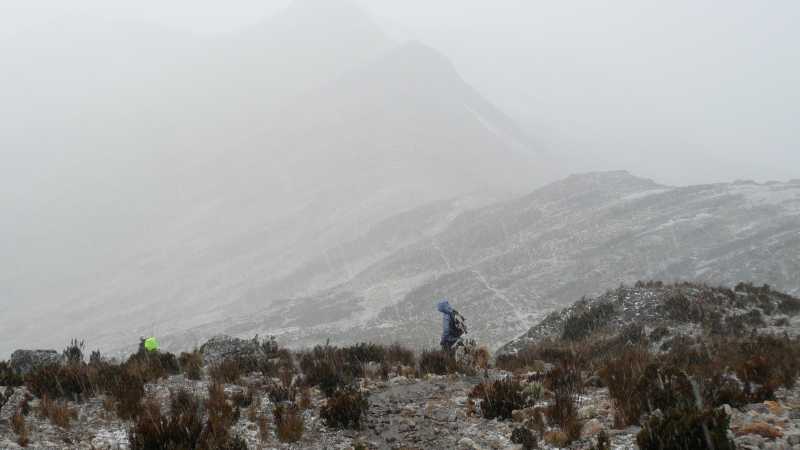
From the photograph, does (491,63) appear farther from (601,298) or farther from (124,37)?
(601,298)

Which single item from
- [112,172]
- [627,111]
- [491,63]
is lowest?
[112,172]

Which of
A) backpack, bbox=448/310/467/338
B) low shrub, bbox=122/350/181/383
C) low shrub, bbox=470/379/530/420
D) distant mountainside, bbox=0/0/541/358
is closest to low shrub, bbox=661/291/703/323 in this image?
backpack, bbox=448/310/467/338

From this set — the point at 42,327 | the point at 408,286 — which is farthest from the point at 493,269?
the point at 42,327

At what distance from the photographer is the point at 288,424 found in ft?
25.1

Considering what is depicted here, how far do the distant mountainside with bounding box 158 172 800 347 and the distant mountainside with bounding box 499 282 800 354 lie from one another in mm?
9134

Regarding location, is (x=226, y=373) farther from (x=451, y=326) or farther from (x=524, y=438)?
(x=524, y=438)

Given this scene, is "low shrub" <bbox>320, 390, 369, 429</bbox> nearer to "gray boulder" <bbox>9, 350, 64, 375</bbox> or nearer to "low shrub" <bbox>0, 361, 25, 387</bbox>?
"low shrub" <bbox>0, 361, 25, 387</bbox>

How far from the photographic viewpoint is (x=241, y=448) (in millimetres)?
6672

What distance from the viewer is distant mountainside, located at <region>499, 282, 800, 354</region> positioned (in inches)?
666

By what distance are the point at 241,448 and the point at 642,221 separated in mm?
44142

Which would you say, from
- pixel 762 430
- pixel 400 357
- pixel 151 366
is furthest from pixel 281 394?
pixel 762 430

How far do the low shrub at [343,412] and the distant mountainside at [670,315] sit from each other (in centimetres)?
1086

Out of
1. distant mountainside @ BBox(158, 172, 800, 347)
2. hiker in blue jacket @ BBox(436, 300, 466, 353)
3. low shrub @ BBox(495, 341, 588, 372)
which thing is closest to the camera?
low shrub @ BBox(495, 341, 588, 372)

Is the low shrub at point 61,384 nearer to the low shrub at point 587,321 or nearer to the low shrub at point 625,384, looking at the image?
the low shrub at point 625,384
